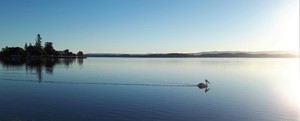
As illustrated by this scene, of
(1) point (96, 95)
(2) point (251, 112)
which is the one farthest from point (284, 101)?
(1) point (96, 95)

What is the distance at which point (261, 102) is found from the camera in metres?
39.7

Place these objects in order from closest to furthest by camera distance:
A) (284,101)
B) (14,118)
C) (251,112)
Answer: (14,118), (251,112), (284,101)

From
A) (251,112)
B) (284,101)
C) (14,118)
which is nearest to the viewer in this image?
(14,118)

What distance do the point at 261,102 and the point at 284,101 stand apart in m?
3.88

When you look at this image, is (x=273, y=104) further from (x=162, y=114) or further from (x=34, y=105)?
(x=34, y=105)

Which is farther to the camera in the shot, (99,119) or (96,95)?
(96,95)

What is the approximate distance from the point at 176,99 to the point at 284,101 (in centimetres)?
1389

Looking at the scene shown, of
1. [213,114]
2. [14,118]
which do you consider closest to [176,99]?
[213,114]

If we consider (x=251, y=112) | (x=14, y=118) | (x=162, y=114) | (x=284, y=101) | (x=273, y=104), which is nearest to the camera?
(x=14, y=118)

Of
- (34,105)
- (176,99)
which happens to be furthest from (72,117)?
(176,99)

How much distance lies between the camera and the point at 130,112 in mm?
31094

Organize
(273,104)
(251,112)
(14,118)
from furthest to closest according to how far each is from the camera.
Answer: (273,104), (251,112), (14,118)

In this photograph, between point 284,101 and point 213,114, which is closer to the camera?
point 213,114

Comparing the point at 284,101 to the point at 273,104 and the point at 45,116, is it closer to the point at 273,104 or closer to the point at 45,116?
the point at 273,104
